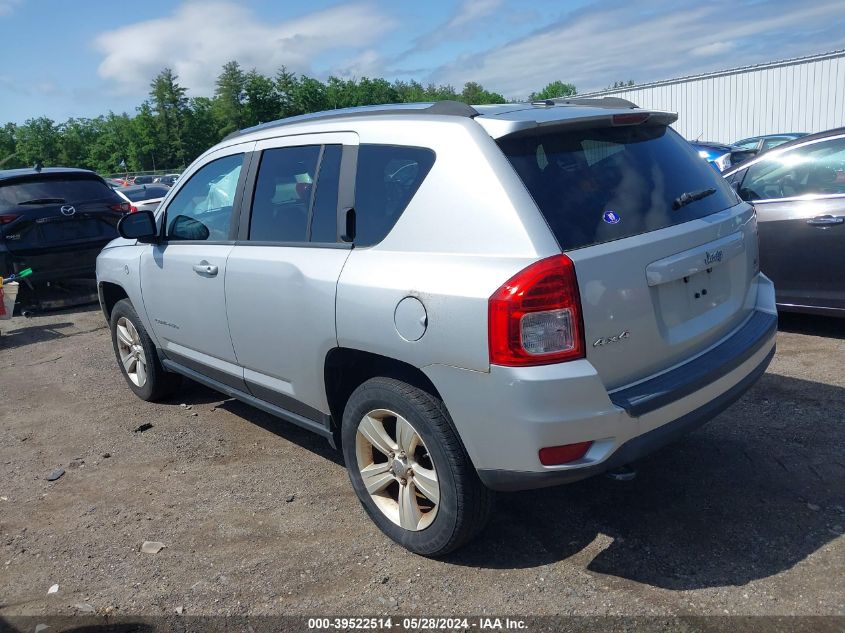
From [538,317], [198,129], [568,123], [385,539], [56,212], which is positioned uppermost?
[198,129]

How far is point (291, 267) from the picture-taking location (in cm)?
354

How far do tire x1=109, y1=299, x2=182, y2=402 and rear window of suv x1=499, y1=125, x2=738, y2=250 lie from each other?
11.2 feet

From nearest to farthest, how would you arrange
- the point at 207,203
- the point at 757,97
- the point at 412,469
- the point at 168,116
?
the point at 412,469, the point at 207,203, the point at 757,97, the point at 168,116

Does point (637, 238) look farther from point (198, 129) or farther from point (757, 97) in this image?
point (198, 129)

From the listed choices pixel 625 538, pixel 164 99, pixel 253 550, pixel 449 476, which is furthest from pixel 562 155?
pixel 164 99

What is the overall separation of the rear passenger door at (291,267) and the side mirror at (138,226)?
98 cm

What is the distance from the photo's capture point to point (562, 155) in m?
2.98

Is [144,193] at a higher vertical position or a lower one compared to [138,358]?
higher

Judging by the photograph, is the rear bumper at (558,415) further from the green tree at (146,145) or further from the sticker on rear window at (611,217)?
the green tree at (146,145)

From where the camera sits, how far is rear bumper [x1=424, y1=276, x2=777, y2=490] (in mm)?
2619

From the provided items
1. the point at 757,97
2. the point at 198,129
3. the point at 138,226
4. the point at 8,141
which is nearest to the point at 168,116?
the point at 198,129

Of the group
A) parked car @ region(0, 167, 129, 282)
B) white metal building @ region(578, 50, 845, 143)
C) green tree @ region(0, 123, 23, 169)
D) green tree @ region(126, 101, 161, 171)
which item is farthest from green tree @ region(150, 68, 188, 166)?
parked car @ region(0, 167, 129, 282)

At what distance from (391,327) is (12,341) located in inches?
267

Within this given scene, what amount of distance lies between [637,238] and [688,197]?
1.78 ft
